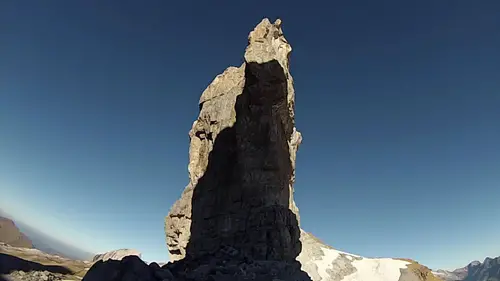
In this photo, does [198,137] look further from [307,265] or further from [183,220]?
[307,265]

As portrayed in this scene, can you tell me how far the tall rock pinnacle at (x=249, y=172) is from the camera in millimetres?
35938

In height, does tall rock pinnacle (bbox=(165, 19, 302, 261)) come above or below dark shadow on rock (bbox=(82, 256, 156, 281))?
above

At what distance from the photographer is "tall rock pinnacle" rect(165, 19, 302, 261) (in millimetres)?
35938

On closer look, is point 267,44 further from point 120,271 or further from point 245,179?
point 120,271

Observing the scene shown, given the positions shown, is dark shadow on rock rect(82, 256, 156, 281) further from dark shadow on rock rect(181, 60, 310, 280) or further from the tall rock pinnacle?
the tall rock pinnacle

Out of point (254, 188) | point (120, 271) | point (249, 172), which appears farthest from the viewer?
point (249, 172)

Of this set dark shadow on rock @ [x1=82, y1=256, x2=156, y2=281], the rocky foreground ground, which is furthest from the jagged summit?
dark shadow on rock @ [x1=82, y1=256, x2=156, y2=281]

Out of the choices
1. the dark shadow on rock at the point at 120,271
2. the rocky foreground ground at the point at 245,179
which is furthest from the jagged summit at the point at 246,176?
the dark shadow on rock at the point at 120,271

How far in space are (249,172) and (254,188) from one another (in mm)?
2096

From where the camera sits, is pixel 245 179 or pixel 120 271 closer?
pixel 120 271

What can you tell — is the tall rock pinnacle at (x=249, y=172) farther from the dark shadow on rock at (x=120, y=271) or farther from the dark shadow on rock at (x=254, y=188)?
the dark shadow on rock at (x=120, y=271)

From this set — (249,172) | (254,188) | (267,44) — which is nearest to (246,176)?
(249,172)

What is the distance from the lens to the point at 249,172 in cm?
3897

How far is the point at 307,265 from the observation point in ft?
274
